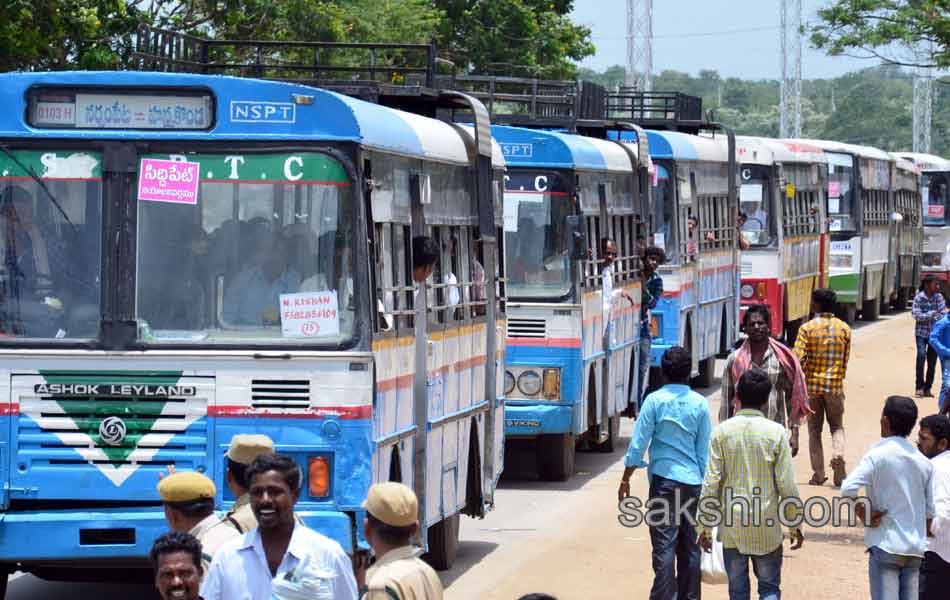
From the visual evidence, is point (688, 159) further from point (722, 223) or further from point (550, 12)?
point (550, 12)

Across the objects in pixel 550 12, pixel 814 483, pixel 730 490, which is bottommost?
pixel 814 483

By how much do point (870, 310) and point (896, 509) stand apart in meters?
33.8

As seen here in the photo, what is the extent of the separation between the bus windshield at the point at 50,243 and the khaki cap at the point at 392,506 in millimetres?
3912

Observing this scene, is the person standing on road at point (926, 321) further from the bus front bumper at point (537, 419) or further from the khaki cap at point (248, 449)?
the khaki cap at point (248, 449)

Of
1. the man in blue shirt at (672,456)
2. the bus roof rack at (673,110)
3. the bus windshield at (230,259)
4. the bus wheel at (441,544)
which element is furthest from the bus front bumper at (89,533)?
the bus roof rack at (673,110)

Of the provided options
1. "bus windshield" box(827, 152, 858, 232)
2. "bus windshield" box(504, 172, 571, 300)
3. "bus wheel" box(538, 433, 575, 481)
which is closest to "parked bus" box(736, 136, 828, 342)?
"bus windshield" box(827, 152, 858, 232)

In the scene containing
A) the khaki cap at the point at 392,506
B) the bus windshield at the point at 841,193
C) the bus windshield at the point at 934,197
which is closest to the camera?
the khaki cap at the point at 392,506

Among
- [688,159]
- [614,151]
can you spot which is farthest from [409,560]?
[688,159]

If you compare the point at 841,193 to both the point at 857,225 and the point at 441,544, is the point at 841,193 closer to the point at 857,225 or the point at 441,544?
the point at 857,225

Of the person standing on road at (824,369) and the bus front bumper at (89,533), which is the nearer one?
the bus front bumper at (89,533)

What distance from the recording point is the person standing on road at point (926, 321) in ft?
81.8

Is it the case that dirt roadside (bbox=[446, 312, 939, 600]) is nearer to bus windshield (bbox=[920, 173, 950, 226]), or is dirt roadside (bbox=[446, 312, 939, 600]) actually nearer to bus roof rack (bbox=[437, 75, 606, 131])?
bus roof rack (bbox=[437, 75, 606, 131])

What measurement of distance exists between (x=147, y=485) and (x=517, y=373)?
7413 mm

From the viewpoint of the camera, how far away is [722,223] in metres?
26.3
